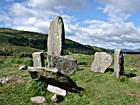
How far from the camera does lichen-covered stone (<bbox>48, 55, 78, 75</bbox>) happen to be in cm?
2262

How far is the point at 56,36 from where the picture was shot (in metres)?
26.5

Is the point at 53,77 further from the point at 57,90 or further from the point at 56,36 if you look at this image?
the point at 56,36

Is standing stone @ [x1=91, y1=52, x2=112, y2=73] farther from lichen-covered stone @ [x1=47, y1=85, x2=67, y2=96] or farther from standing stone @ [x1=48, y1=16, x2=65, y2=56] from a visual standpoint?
lichen-covered stone @ [x1=47, y1=85, x2=67, y2=96]

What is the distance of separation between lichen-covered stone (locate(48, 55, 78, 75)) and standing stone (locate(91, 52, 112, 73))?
260cm

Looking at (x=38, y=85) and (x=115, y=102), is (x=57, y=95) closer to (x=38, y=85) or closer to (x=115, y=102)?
(x=38, y=85)

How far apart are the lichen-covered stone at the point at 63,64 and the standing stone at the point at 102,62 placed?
2595 millimetres

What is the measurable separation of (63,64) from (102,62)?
467cm

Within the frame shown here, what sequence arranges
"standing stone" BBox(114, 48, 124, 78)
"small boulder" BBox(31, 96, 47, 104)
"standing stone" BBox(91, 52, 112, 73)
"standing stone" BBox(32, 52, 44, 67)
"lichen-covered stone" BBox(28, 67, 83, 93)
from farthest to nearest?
1. "standing stone" BBox(32, 52, 44, 67)
2. "standing stone" BBox(91, 52, 112, 73)
3. "standing stone" BBox(114, 48, 124, 78)
4. "lichen-covered stone" BBox(28, 67, 83, 93)
5. "small boulder" BBox(31, 96, 47, 104)

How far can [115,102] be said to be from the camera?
13.5 m

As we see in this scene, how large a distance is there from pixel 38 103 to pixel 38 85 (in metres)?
2.63

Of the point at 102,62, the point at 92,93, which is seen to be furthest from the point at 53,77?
the point at 102,62

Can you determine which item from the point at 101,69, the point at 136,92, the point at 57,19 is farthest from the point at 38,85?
the point at 57,19

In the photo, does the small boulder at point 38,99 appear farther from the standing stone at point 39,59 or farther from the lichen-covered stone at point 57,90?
the standing stone at point 39,59

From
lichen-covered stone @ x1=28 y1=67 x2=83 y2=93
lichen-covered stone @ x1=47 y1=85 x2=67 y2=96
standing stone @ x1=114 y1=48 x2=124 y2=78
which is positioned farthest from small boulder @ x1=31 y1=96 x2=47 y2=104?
standing stone @ x1=114 y1=48 x2=124 y2=78
